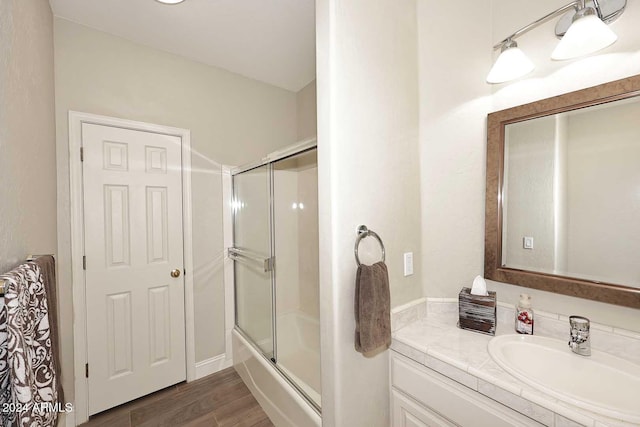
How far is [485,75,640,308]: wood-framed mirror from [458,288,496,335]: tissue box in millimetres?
169

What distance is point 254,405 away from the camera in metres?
1.94

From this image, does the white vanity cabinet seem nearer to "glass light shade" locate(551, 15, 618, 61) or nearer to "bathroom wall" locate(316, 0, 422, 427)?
"bathroom wall" locate(316, 0, 422, 427)

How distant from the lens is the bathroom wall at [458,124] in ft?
4.48

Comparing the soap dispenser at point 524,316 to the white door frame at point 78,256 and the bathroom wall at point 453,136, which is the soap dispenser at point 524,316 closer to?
the bathroom wall at point 453,136

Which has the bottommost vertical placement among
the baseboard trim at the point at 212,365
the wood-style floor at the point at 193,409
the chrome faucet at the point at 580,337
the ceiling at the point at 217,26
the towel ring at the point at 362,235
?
the wood-style floor at the point at 193,409

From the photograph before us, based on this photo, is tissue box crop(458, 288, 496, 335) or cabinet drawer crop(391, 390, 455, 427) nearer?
cabinet drawer crop(391, 390, 455, 427)

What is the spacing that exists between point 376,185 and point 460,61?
860 mm

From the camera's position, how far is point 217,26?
1875 millimetres

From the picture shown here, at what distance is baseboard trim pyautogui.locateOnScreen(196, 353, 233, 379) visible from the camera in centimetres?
224

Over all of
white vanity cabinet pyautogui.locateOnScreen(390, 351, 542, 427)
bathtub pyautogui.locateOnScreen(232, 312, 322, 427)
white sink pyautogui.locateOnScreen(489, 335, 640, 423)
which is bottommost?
bathtub pyautogui.locateOnScreen(232, 312, 322, 427)

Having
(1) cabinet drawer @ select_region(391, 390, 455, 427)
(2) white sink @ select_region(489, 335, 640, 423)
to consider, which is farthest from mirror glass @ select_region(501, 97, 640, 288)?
(1) cabinet drawer @ select_region(391, 390, 455, 427)

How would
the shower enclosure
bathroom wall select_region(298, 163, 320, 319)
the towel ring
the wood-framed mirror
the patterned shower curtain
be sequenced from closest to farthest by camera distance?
the patterned shower curtain, the wood-framed mirror, the towel ring, the shower enclosure, bathroom wall select_region(298, 163, 320, 319)

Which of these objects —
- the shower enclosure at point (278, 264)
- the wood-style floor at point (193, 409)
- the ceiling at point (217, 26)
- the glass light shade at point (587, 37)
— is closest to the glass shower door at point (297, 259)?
the shower enclosure at point (278, 264)

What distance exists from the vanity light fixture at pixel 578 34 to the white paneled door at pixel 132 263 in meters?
2.27
